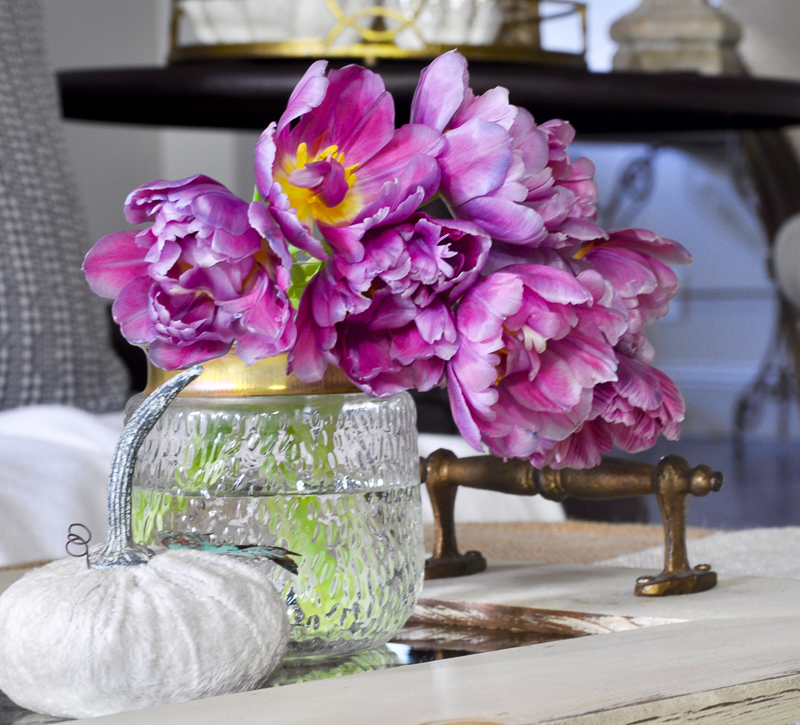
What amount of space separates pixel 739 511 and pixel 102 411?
5.70ft

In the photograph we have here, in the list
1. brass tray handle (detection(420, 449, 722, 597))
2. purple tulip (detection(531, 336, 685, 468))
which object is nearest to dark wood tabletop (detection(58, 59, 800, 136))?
brass tray handle (detection(420, 449, 722, 597))

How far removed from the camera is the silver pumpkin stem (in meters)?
0.37

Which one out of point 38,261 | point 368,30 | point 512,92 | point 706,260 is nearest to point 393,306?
point 38,261

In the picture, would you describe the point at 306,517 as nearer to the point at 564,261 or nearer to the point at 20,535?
the point at 564,261

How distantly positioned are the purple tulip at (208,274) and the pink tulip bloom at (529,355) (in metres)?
0.06

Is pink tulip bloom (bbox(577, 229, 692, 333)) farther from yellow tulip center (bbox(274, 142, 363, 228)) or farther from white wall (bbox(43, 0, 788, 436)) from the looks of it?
white wall (bbox(43, 0, 788, 436))

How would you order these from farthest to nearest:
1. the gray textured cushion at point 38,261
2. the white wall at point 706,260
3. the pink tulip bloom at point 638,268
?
the white wall at point 706,260 → the gray textured cushion at point 38,261 → the pink tulip bloom at point 638,268

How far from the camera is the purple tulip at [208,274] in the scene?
1.23 feet

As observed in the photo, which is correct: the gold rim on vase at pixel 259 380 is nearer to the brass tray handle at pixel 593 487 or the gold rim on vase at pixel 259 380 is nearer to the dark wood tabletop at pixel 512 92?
the brass tray handle at pixel 593 487

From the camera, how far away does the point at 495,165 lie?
1.28 ft

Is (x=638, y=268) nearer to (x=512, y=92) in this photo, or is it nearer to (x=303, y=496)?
(x=303, y=496)

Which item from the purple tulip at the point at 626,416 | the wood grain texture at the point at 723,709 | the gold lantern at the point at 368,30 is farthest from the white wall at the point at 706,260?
the wood grain texture at the point at 723,709

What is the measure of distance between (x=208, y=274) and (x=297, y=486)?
0.30 ft

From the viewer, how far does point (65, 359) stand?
1.26 meters
